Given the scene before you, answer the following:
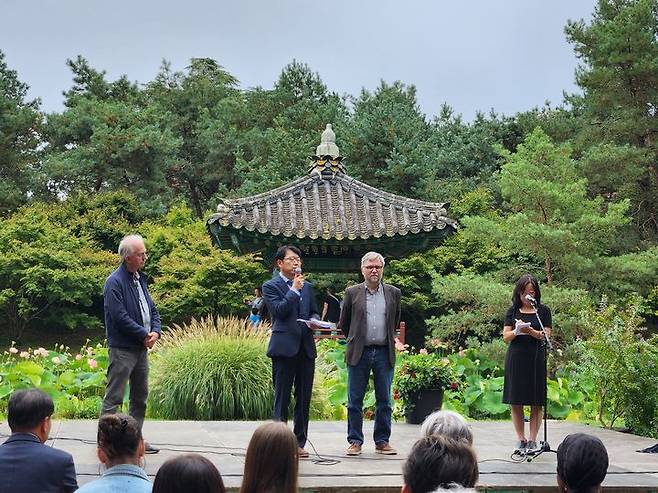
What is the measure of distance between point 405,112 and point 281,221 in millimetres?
18110

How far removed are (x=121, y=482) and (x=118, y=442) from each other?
0.66ft

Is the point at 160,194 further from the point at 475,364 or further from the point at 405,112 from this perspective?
the point at 475,364

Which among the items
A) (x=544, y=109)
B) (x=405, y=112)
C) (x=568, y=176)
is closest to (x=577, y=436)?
(x=568, y=176)

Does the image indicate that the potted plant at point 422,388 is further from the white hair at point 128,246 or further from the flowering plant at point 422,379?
the white hair at point 128,246

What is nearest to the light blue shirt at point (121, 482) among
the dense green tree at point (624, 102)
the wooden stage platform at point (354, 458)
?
the wooden stage platform at point (354, 458)

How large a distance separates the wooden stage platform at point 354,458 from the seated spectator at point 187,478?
2844mm

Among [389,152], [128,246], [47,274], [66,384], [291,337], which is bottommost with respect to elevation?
[66,384]

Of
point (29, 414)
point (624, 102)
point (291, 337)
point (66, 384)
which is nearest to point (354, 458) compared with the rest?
point (291, 337)

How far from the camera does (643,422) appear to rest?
926 cm

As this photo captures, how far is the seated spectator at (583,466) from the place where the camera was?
331 cm

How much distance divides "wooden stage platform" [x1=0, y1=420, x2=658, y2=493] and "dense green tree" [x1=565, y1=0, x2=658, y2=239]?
511 inches

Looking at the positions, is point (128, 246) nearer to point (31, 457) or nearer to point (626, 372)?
point (31, 457)

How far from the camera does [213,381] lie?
10359mm

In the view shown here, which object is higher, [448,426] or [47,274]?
[47,274]
